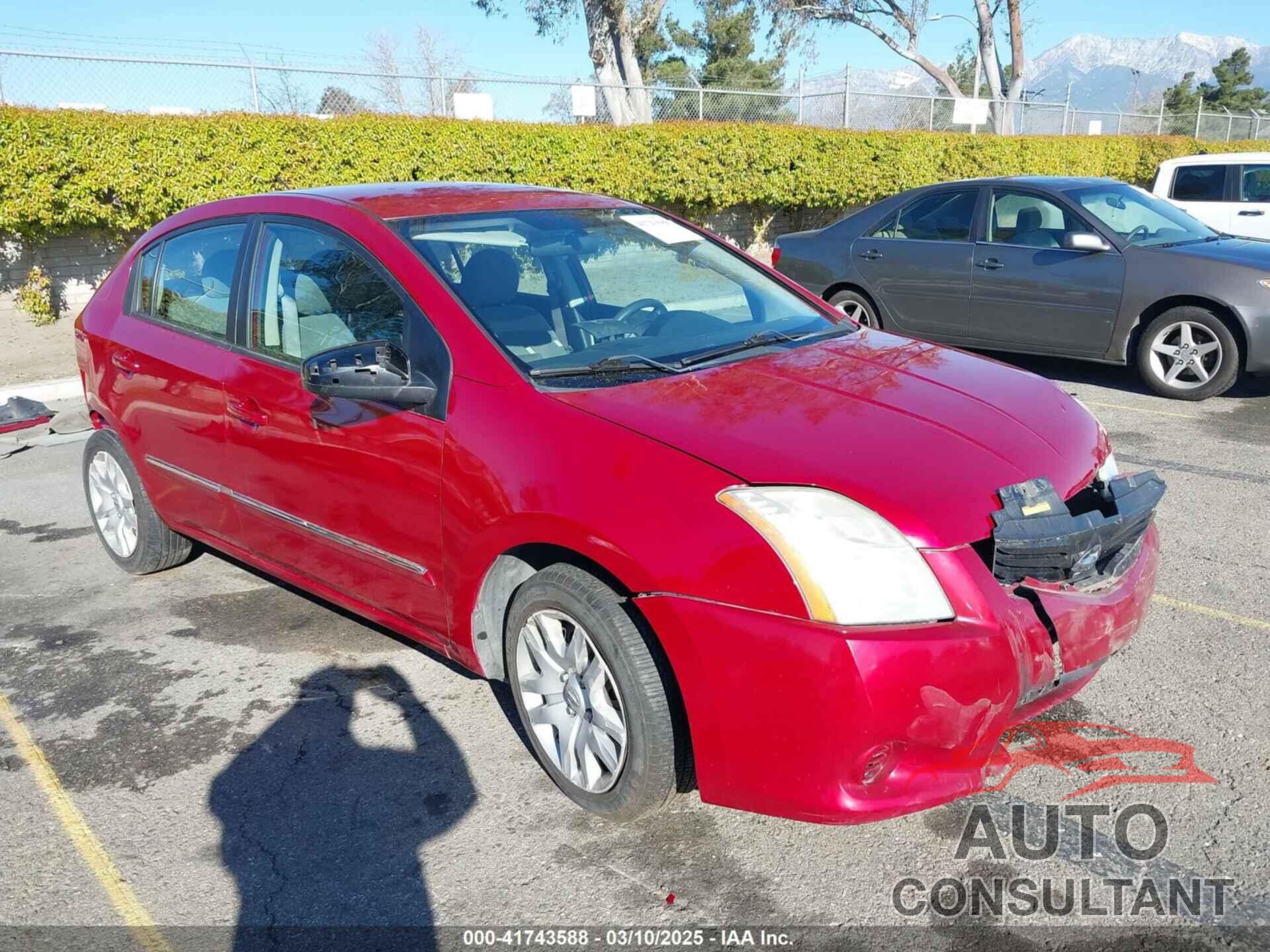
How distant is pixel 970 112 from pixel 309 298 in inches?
833

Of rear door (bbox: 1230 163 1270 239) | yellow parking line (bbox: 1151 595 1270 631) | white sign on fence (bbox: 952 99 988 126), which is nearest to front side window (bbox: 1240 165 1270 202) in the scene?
rear door (bbox: 1230 163 1270 239)

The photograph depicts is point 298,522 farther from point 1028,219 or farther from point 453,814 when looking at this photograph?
point 1028,219

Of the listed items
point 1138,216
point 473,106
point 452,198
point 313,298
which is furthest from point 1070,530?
point 473,106

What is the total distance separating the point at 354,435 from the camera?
3.47 m

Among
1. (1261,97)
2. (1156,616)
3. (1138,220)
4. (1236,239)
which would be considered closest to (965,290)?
(1138,220)

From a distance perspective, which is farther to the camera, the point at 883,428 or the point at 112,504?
the point at 112,504

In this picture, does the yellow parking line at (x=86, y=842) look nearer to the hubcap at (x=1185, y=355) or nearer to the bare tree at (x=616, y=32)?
the hubcap at (x=1185, y=355)

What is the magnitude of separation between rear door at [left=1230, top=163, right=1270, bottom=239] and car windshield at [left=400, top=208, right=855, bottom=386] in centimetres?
1054

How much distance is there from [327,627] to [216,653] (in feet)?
1.41

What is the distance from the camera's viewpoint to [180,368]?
4277mm

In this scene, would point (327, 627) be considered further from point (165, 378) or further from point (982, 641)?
point (982, 641)

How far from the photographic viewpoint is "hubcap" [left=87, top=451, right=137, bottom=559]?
499 centimetres

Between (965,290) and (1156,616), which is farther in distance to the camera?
(965,290)

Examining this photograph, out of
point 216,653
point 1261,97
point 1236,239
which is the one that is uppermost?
point 1261,97
